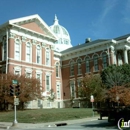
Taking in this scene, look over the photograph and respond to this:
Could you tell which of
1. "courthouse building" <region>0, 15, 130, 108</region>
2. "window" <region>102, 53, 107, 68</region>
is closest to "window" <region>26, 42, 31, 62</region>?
"courthouse building" <region>0, 15, 130, 108</region>

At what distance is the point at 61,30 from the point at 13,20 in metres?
33.6

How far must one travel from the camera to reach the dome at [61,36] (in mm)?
68625

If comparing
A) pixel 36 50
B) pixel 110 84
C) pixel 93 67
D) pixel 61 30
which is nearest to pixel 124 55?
pixel 93 67

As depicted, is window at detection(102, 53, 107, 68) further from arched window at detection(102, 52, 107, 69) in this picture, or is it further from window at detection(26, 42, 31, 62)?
window at detection(26, 42, 31, 62)

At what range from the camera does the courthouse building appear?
38.8m

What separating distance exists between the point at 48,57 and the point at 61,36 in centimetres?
2472

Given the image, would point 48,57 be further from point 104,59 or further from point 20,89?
point 20,89

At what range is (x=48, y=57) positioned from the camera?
4556 cm

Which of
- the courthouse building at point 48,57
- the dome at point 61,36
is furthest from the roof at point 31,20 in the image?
the dome at point 61,36

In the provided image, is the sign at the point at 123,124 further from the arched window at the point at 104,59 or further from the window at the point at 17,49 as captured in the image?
the arched window at the point at 104,59

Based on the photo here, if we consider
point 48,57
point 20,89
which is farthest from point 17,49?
point 20,89

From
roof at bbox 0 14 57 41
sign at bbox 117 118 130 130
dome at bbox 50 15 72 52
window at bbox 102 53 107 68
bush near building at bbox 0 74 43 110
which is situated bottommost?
sign at bbox 117 118 130 130

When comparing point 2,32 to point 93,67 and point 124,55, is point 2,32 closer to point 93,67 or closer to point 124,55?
point 93,67

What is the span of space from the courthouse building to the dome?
53.3ft
